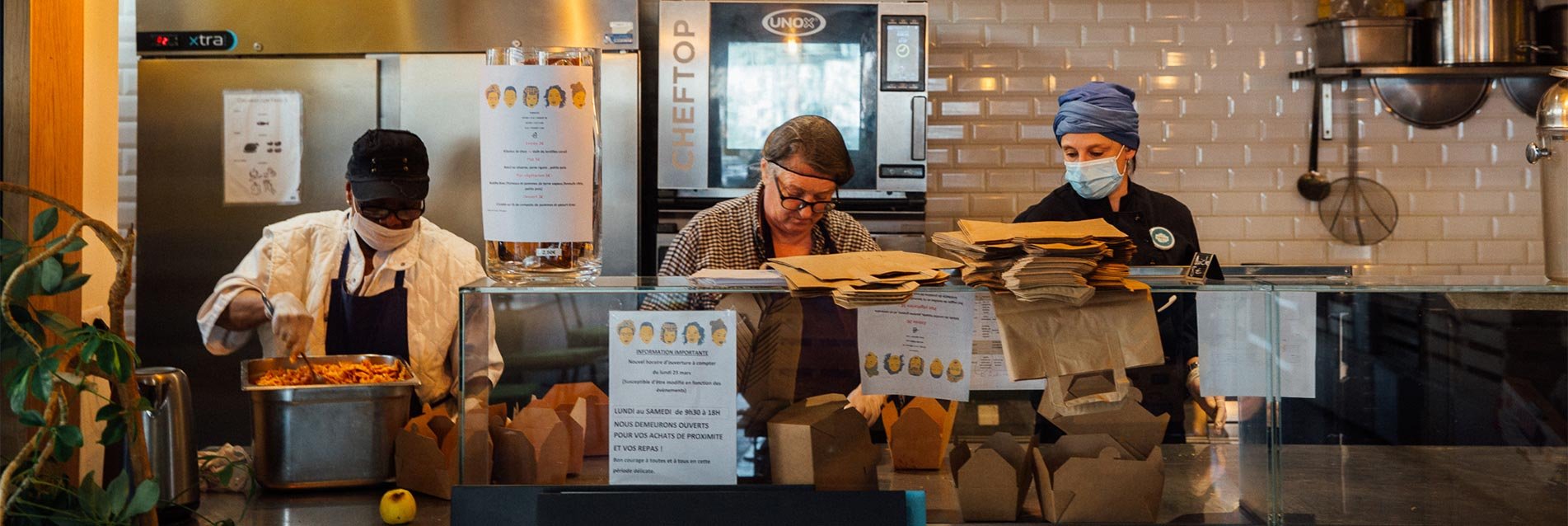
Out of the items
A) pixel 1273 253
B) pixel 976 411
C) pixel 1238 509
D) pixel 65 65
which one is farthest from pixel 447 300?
pixel 1273 253

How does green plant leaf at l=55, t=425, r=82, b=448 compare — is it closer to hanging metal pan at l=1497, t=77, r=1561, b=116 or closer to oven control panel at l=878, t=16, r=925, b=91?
oven control panel at l=878, t=16, r=925, b=91

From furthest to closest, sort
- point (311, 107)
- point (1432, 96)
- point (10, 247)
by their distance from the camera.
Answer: point (1432, 96) → point (311, 107) → point (10, 247)

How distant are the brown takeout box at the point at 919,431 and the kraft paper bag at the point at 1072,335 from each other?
0.10 meters

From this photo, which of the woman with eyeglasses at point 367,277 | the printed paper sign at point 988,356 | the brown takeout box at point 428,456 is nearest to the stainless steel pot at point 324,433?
the brown takeout box at point 428,456

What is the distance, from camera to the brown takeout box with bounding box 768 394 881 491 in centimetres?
134

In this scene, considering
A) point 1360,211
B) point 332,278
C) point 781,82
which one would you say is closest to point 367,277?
point 332,278

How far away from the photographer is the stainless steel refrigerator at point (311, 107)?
369 cm

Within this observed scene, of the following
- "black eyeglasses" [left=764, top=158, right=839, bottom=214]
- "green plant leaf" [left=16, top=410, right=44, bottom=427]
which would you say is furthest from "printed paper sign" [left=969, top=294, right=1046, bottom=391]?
"black eyeglasses" [left=764, top=158, right=839, bottom=214]

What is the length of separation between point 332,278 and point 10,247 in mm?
1696

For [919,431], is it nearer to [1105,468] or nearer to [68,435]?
[1105,468]

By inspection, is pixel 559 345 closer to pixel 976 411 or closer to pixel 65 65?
pixel 976 411

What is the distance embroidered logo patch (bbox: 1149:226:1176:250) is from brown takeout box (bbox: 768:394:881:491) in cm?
153

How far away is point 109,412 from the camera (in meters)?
1.21

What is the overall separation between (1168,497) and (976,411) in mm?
240
